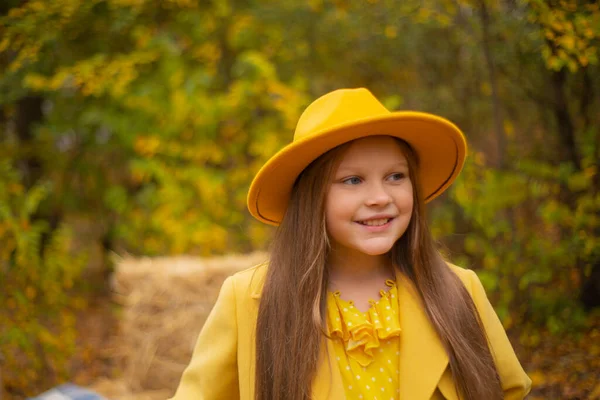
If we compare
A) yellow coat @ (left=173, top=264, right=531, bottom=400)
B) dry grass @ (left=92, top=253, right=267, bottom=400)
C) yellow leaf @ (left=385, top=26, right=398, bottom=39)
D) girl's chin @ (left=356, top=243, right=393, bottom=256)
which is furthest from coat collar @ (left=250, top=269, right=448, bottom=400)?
yellow leaf @ (left=385, top=26, right=398, bottom=39)

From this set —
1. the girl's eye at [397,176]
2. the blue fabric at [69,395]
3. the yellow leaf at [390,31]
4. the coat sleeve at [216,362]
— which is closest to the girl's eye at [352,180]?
the girl's eye at [397,176]

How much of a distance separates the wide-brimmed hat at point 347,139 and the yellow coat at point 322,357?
0.28 m

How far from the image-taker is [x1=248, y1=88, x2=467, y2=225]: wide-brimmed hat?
1.90m

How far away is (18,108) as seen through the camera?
Answer: 21.8 feet

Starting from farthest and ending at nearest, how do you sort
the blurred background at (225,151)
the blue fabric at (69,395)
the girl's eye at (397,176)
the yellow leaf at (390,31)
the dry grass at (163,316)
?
1. the yellow leaf at (390,31)
2. the dry grass at (163,316)
3. the blurred background at (225,151)
4. the blue fabric at (69,395)
5. the girl's eye at (397,176)

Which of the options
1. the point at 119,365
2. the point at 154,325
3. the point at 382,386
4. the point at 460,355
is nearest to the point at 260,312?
the point at 382,386

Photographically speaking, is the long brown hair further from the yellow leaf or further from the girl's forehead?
the yellow leaf

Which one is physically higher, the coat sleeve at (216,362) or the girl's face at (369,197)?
the girl's face at (369,197)

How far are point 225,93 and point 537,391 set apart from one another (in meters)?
3.74

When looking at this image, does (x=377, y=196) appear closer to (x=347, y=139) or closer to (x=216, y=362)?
(x=347, y=139)

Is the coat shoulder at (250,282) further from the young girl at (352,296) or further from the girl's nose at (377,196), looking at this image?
the girl's nose at (377,196)

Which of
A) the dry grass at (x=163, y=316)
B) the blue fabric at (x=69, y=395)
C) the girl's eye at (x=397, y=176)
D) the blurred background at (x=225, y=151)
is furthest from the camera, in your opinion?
the dry grass at (x=163, y=316)

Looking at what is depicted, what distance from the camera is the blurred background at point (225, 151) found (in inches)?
146

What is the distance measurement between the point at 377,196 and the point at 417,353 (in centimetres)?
48
